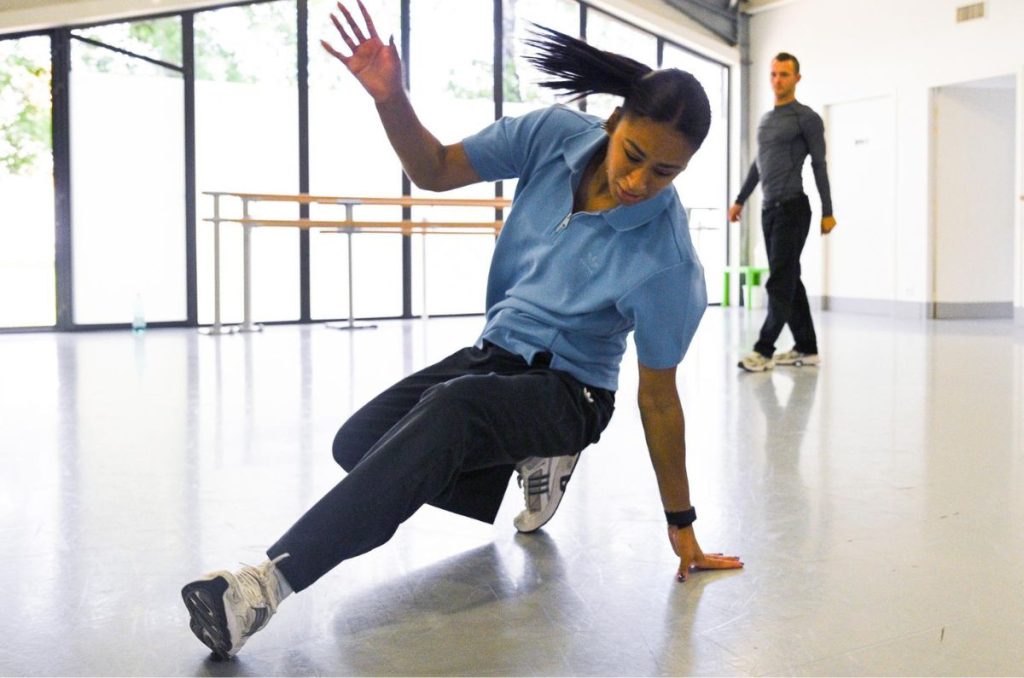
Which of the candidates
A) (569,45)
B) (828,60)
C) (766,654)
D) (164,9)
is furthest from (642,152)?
(828,60)

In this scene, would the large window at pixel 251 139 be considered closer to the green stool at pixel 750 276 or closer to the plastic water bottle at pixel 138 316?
the plastic water bottle at pixel 138 316

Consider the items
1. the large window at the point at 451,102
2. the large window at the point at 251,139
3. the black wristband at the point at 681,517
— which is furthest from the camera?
the large window at the point at 451,102

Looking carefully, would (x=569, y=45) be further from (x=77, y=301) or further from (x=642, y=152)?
(x=77, y=301)

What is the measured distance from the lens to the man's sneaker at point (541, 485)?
2.07 m

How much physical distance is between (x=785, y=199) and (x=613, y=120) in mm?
3312

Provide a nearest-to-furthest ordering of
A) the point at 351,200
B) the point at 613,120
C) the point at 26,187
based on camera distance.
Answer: the point at 613,120
the point at 351,200
the point at 26,187

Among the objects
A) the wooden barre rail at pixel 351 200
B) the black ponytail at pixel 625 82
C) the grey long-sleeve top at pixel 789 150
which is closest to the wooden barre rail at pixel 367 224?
the wooden barre rail at pixel 351 200

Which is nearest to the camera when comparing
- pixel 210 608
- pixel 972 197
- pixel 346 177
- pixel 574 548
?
pixel 210 608

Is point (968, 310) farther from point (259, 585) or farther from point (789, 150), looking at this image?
point (259, 585)

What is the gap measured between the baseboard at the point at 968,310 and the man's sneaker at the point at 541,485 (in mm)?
7314

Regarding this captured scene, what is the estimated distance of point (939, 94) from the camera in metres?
8.48

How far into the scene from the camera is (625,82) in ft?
5.51

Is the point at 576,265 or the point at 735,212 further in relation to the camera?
the point at 735,212

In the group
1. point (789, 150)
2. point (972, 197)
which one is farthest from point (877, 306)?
point (789, 150)
